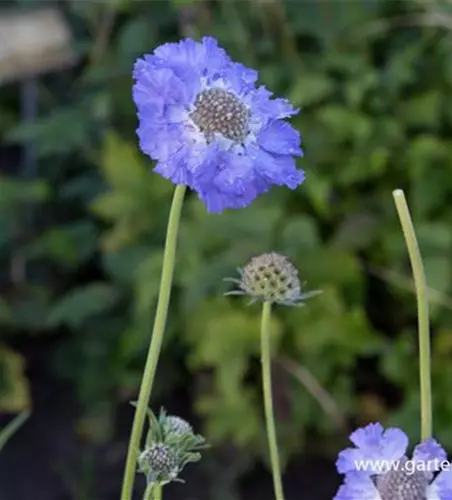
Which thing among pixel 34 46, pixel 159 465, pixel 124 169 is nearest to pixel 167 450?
pixel 159 465

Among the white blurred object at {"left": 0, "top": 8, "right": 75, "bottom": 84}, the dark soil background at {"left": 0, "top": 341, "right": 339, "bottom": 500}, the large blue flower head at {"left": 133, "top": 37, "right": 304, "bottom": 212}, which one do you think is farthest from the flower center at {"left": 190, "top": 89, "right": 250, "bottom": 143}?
the white blurred object at {"left": 0, "top": 8, "right": 75, "bottom": 84}

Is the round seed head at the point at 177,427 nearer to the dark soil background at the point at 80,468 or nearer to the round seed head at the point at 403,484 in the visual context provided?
the round seed head at the point at 403,484

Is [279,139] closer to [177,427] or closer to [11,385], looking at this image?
[177,427]

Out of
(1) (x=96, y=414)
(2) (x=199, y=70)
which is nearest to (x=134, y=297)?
(1) (x=96, y=414)

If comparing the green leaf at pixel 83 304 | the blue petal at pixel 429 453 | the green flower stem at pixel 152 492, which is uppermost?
the green leaf at pixel 83 304

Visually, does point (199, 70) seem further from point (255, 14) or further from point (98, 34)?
point (98, 34)

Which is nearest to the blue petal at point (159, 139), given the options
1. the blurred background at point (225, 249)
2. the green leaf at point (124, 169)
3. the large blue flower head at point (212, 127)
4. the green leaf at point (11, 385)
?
the large blue flower head at point (212, 127)
